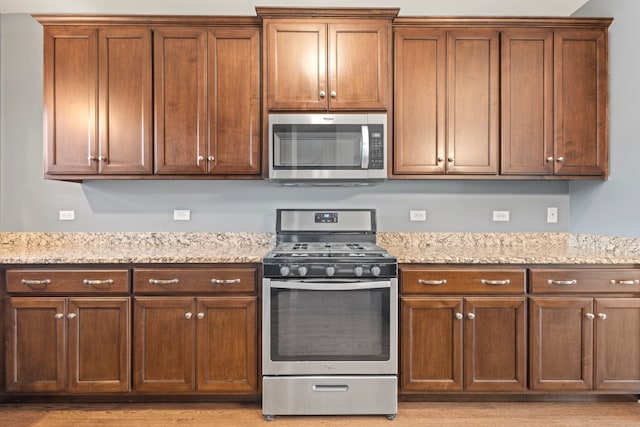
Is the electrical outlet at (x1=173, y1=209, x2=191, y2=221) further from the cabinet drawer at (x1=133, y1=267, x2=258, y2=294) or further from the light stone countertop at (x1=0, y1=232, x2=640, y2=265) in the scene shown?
the cabinet drawer at (x1=133, y1=267, x2=258, y2=294)

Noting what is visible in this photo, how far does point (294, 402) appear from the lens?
224 centimetres

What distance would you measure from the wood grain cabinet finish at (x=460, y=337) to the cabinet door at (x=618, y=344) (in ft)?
1.46

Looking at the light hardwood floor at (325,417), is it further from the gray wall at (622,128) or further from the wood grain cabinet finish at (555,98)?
the wood grain cabinet finish at (555,98)

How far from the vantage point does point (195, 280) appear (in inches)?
90.6

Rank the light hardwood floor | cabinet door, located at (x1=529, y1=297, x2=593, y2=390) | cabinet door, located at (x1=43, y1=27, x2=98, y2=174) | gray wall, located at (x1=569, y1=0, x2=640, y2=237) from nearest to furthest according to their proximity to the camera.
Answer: the light hardwood floor → cabinet door, located at (x1=529, y1=297, x2=593, y2=390) → gray wall, located at (x1=569, y1=0, x2=640, y2=237) → cabinet door, located at (x1=43, y1=27, x2=98, y2=174)

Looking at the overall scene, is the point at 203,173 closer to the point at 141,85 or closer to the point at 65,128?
the point at 141,85

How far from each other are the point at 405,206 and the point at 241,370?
5.47ft

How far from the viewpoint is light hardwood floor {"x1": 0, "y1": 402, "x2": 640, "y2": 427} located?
2197 mm

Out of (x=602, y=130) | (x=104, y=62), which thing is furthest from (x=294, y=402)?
(x=602, y=130)

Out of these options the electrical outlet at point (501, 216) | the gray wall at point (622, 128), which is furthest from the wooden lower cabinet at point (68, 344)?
the gray wall at point (622, 128)

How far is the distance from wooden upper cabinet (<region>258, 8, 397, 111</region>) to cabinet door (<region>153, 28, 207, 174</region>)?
0.47 m

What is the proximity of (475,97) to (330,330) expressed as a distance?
6.03 ft

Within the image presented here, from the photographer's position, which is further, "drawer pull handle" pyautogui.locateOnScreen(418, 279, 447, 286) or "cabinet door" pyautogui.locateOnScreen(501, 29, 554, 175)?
"cabinet door" pyautogui.locateOnScreen(501, 29, 554, 175)

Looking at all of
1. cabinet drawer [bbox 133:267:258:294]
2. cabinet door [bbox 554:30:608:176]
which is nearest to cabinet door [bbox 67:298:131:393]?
cabinet drawer [bbox 133:267:258:294]
